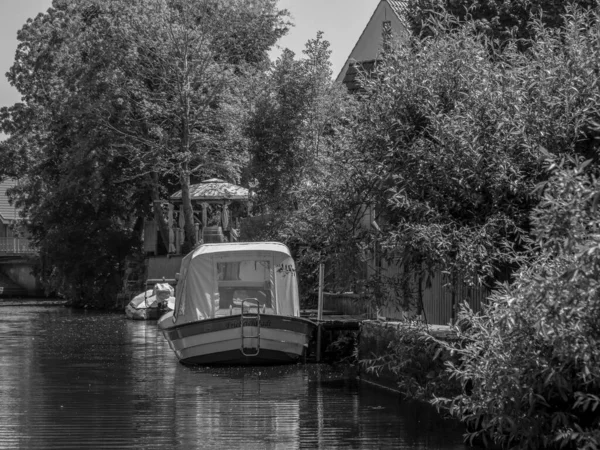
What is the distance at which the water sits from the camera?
46.2ft

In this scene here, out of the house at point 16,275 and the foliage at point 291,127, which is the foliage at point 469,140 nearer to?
the foliage at point 291,127

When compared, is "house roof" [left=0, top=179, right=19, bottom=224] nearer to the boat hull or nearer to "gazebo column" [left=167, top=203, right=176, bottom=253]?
"gazebo column" [left=167, top=203, right=176, bottom=253]

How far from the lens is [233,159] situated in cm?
4691

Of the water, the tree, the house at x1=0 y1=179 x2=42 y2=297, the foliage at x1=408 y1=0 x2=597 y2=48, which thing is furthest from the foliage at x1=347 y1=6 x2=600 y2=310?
the house at x1=0 y1=179 x2=42 y2=297

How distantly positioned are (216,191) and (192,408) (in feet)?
85.2

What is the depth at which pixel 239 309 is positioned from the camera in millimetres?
24953

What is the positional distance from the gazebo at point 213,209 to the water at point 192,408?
548 inches

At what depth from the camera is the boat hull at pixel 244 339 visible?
2328cm

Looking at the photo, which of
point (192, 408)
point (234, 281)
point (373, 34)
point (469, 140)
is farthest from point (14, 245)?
point (469, 140)

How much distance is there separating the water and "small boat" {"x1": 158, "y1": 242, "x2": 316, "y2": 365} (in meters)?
0.43

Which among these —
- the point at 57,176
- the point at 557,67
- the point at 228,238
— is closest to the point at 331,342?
the point at 557,67

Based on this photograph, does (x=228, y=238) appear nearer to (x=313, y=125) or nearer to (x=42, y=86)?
(x=313, y=125)

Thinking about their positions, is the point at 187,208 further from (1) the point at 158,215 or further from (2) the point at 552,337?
(2) the point at 552,337

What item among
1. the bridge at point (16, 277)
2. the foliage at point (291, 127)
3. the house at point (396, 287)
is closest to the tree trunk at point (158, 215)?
the foliage at point (291, 127)
